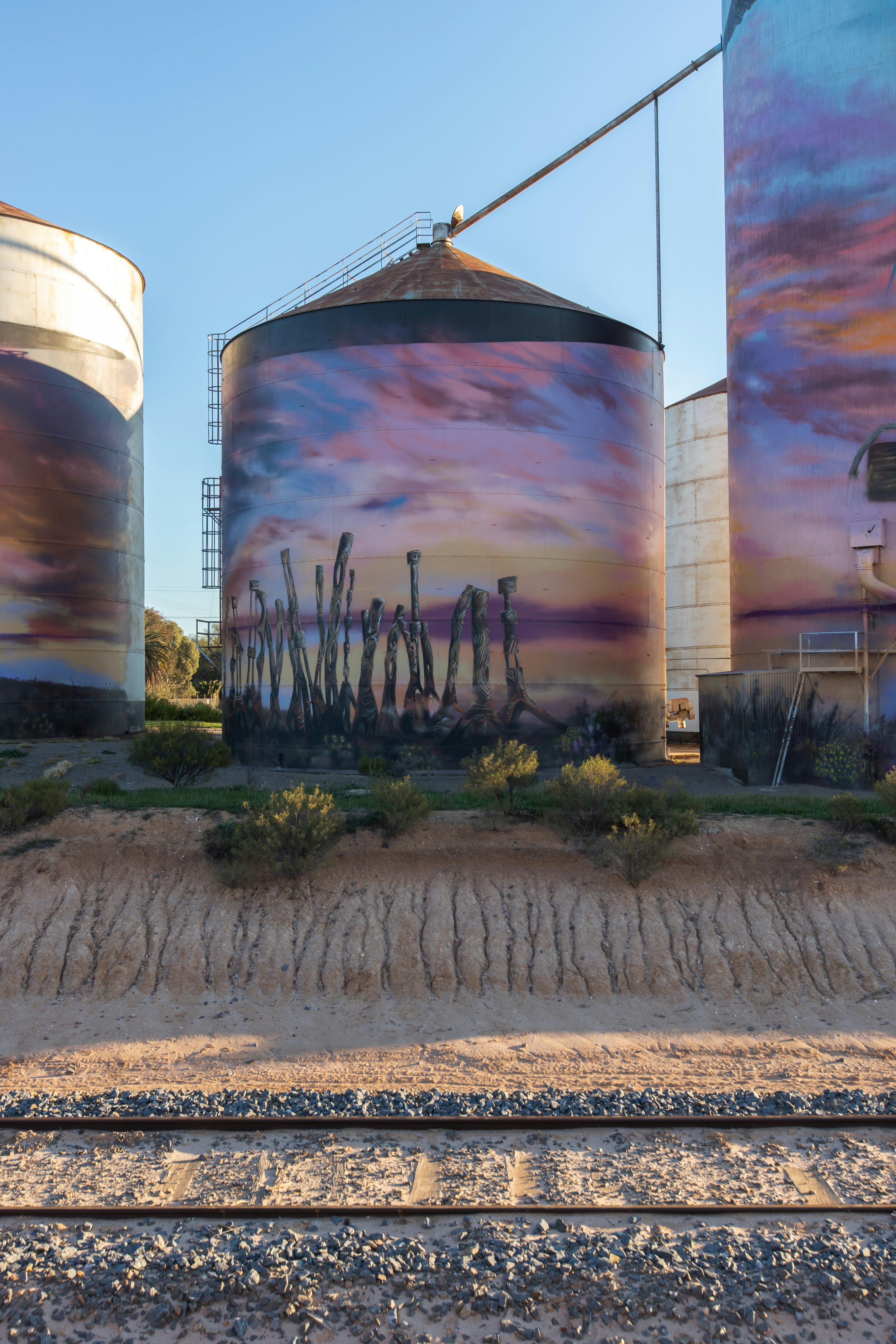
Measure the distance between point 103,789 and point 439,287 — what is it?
53.3 feet

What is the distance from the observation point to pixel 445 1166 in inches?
338

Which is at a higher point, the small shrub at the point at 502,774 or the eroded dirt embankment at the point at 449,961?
the small shrub at the point at 502,774

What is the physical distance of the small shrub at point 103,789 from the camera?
794 inches

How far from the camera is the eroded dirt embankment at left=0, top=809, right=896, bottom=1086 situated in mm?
11906

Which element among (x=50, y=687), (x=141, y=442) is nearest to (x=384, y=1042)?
(x=50, y=687)

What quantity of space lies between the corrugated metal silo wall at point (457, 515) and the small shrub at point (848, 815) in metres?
9.07

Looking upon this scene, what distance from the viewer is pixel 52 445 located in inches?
1321

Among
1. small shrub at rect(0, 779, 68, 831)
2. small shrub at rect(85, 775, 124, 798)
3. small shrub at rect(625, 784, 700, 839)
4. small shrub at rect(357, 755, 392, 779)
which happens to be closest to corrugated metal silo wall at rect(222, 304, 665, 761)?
small shrub at rect(357, 755, 392, 779)

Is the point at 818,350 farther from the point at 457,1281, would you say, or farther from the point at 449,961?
the point at 457,1281

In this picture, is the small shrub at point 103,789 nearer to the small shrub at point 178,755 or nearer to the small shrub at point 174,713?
the small shrub at point 178,755

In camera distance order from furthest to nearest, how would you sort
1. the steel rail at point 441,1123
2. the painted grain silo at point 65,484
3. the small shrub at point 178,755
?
the painted grain silo at point 65,484 → the small shrub at point 178,755 → the steel rail at point 441,1123

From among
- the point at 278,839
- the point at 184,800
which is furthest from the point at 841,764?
the point at 184,800

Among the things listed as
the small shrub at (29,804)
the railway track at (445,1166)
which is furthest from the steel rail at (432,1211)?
the small shrub at (29,804)

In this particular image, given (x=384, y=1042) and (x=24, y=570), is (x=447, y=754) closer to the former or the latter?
(x=384, y=1042)
